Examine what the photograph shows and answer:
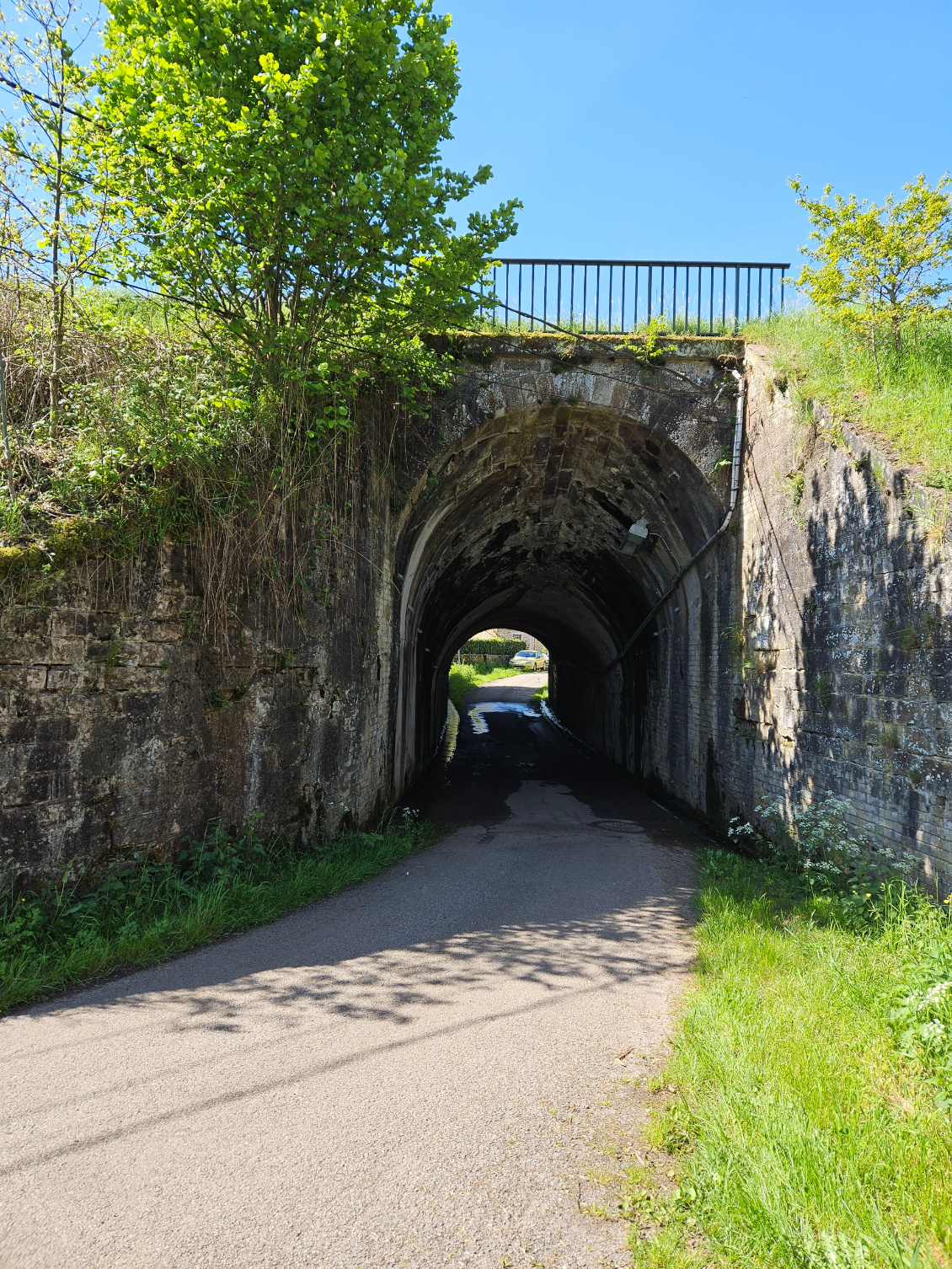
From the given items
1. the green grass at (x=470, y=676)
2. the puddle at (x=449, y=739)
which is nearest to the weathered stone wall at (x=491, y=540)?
the puddle at (x=449, y=739)

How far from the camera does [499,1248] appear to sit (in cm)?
238

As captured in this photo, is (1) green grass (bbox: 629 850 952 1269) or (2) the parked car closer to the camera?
(1) green grass (bbox: 629 850 952 1269)

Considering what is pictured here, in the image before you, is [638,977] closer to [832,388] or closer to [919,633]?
[919,633]

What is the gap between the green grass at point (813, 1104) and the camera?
2381 millimetres

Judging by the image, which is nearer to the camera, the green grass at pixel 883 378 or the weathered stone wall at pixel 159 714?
the weathered stone wall at pixel 159 714

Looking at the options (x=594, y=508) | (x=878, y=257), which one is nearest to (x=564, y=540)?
(x=594, y=508)

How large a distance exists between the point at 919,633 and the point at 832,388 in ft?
10.2

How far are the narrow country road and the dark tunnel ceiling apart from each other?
6.04m

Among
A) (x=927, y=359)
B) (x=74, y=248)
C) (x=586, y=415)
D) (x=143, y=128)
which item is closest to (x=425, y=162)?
(x=143, y=128)

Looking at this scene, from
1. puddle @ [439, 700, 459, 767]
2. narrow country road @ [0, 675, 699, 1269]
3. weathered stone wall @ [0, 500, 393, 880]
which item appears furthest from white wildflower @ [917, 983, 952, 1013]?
puddle @ [439, 700, 459, 767]

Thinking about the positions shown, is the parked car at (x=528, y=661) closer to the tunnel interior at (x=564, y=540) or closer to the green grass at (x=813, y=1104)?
the tunnel interior at (x=564, y=540)

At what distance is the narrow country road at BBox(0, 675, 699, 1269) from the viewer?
2.42m

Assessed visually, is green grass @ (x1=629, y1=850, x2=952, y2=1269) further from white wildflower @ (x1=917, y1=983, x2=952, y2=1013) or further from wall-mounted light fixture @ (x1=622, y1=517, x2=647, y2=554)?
wall-mounted light fixture @ (x1=622, y1=517, x2=647, y2=554)

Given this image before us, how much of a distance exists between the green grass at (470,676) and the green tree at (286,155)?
26.5 m
